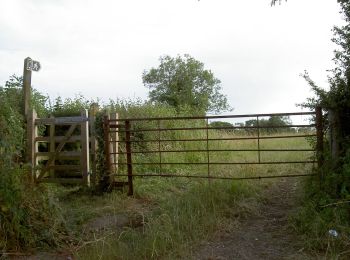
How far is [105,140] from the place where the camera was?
10.3 meters

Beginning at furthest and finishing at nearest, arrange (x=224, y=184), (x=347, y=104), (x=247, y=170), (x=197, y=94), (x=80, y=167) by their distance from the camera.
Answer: (x=197, y=94) → (x=80, y=167) → (x=247, y=170) → (x=224, y=184) → (x=347, y=104)

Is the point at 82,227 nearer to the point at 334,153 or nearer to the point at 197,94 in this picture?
the point at 334,153

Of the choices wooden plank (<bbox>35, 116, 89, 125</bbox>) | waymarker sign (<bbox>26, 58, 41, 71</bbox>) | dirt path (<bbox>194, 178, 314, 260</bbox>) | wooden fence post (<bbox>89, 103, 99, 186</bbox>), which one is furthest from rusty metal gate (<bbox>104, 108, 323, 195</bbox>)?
waymarker sign (<bbox>26, 58, 41, 71</bbox>)

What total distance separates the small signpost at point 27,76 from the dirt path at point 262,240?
7405mm

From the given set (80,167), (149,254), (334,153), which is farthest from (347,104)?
(80,167)

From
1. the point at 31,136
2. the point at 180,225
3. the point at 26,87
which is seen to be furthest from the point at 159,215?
the point at 26,87

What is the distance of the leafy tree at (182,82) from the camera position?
54.7 metres

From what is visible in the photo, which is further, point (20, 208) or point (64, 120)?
point (64, 120)

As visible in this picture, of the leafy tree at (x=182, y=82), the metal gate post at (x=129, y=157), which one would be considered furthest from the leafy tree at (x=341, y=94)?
the leafy tree at (x=182, y=82)

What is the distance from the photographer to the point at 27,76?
1182 centimetres

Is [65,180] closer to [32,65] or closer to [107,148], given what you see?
[107,148]

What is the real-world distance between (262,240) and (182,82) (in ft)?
164

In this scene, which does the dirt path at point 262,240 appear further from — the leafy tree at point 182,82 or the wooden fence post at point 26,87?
the leafy tree at point 182,82

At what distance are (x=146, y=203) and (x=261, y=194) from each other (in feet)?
8.08
